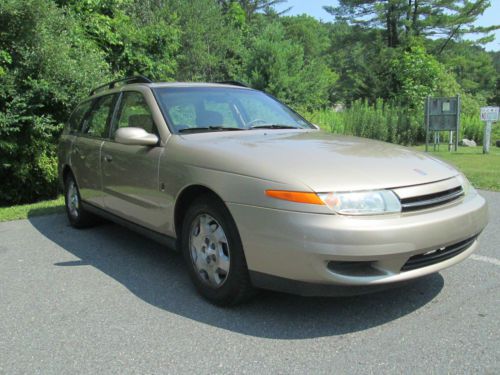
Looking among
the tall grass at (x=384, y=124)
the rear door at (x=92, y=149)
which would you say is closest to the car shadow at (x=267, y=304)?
the rear door at (x=92, y=149)

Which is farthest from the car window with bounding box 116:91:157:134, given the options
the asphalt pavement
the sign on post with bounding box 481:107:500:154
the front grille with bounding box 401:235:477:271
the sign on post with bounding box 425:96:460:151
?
the sign on post with bounding box 481:107:500:154

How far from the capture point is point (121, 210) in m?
4.55

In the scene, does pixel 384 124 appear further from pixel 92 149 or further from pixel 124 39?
pixel 92 149

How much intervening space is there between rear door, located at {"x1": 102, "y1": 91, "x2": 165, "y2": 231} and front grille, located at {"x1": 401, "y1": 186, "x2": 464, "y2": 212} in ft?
6.18

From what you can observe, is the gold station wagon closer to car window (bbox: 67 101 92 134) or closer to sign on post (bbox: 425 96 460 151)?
car window (bbox: 67 101 92 134)

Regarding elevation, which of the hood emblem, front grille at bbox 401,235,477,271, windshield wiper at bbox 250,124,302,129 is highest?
windshield wiper at bbox 250,124,302,129

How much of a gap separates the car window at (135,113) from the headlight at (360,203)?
187cm

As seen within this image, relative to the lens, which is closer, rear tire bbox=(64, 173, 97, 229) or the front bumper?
the front bumper

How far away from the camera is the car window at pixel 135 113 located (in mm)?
4195

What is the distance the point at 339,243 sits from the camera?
273 centimetres

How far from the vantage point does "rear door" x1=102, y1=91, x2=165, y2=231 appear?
13.0ft

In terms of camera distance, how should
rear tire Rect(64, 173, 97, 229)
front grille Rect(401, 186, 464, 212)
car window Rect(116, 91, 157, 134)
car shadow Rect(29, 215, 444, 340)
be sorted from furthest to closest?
rear tire Rect(64, 173, 97, 229)
car window Rect(116, 91, 157, 134)
car shadow Rect(29, 215, 444, 340)
front grille Rect(401, 186, 464, 212)

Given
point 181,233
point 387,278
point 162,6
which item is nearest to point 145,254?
point 181,233

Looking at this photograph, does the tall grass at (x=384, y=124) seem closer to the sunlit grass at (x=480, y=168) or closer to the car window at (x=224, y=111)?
the sunlit grass at (x=480, y=168)
